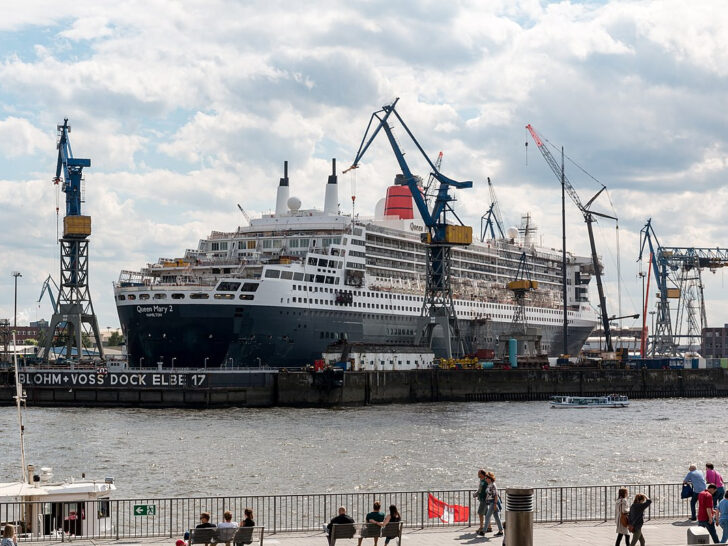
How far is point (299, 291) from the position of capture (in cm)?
8838

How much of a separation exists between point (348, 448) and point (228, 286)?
3429 cm

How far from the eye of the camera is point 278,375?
259 feet

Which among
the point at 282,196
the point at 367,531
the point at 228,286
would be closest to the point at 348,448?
the point at 367,531

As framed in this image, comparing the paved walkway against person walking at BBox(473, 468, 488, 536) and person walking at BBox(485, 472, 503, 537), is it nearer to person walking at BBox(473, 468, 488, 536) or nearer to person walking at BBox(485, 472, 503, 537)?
person walking at BBox(473, 468, 488, 536)

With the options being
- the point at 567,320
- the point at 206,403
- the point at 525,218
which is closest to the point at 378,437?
the point at 206,403

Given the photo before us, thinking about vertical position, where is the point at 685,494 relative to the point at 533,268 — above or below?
below

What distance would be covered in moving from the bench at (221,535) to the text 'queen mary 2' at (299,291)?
60280mm

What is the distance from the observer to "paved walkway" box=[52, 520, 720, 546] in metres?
24.8

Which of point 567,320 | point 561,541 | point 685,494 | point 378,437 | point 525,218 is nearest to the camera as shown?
point 561,541

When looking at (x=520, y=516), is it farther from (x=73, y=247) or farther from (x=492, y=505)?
(x=73, y=247)

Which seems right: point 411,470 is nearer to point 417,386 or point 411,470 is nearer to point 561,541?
point 561,541

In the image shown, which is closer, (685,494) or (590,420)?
(685,494)

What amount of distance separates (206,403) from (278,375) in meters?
6.12

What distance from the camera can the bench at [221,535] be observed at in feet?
76.0
